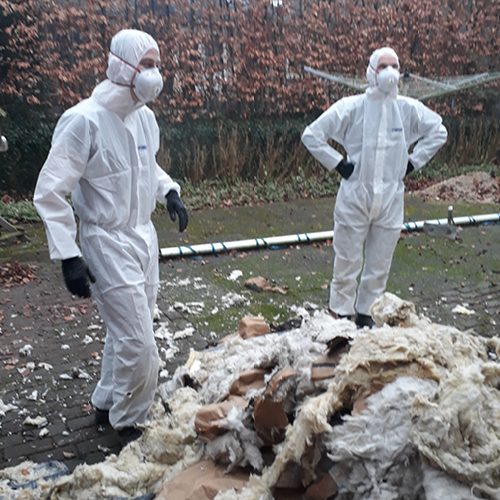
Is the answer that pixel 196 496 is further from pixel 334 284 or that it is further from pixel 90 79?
pixel 90 79

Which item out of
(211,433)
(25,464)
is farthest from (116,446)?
(211,433)

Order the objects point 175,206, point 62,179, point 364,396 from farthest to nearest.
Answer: point 175,206
point 62,179
point 364,396

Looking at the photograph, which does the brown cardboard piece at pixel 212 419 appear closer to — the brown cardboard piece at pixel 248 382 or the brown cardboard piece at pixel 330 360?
the brown cardboard piece at pixel 248 382

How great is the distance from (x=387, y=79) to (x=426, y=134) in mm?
756

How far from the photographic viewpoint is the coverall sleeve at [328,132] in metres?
4.41

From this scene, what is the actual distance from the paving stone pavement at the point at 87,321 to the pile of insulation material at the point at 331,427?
50 cm

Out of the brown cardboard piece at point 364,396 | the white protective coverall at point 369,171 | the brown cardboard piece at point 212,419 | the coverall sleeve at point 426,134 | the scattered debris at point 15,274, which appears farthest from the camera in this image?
the scattered debris at point 15,274

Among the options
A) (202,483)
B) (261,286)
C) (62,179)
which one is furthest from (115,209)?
(261,286)

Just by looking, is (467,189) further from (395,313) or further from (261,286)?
(395,313)

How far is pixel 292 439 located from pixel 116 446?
146 centimetres

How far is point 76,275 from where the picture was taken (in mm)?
2783

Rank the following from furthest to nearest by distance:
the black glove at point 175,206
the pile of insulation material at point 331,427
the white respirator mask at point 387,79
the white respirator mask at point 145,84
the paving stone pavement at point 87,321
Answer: the white respirator mask at point 387,79, the black glove at point 175,206, the paving stone pavement at point 87,321, the white respirator mask at point 145,84, the pile of insulation material at point 331,427

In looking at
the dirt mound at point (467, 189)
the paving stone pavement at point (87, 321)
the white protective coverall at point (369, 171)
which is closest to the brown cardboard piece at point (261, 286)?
the paving stone pavement at point (87, 321)

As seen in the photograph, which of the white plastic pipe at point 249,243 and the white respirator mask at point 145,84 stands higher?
the white respirator mask at point 145,84
